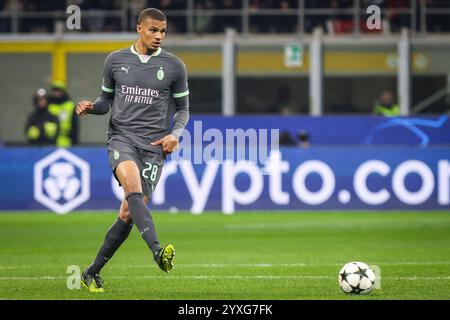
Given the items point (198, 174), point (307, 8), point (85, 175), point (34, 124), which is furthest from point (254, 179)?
point (307, 8)

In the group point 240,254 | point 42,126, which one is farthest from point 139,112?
point 42,126

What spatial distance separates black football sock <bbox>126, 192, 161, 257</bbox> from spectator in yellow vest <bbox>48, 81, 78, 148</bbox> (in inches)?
509

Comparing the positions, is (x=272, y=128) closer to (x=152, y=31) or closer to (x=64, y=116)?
(x=64, y=116)

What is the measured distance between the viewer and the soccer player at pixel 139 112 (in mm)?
9680

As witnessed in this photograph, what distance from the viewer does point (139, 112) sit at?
386 inches

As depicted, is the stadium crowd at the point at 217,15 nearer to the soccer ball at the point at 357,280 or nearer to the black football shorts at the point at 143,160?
the black football shorts at the point at 143,160

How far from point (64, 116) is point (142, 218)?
13.9 meters

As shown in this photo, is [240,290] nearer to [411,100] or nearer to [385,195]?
[385,195]

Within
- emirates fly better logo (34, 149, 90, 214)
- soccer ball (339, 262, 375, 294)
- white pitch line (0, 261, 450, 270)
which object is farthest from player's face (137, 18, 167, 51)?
emirates fly better logo (34, 149, 90, 214)

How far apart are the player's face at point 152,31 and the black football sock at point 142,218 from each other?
1232mm

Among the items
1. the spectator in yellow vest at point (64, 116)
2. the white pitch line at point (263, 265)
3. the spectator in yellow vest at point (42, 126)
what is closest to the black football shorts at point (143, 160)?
the white pitch line at point (263, 265)

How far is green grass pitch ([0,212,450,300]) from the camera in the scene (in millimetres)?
9742

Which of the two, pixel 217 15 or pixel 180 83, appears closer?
pixel 180 83
